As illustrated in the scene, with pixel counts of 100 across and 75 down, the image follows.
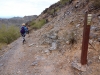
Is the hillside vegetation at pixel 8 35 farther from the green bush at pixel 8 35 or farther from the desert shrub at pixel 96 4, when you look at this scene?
the desert shrub at pixel 96 4

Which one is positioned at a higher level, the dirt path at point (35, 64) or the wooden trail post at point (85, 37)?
the wooden trail post at point (85, 37)

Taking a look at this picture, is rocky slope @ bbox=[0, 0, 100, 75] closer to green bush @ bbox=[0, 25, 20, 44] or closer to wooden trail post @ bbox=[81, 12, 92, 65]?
wooden trail post @ bbox=[81, 12, 92, 65]

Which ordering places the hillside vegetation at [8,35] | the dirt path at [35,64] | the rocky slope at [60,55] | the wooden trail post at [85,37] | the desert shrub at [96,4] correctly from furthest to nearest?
1. the hillside vegetation at [8,35]
2. the desert shrub at [96,4]
3. the dirt path at [35,64]
4. the rocky slope at [60,55]
5. the wooden trail post at [85,37]

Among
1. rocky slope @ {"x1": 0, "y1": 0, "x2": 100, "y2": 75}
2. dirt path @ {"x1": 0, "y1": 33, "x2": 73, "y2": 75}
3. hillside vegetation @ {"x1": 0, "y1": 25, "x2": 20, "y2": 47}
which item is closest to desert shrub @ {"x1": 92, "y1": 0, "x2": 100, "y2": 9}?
rocky slope @ {"x1": 0, "y1": 0, "x2": 100, "y2": 75}

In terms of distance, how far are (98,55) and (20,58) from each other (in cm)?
480

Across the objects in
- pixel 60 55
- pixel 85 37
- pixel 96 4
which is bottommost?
pixel 60 55

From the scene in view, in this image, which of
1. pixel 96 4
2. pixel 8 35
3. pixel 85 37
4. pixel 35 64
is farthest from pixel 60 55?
pixel 8 35

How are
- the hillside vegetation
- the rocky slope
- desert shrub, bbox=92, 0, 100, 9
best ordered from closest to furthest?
the rocky slope
desert shrub, bbox=92, 0, 100, 9
the hillside vegetation

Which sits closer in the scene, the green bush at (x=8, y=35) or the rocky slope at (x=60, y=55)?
the rocky slope at (x=60, y=55)

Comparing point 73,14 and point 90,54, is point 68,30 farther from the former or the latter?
point 90,54

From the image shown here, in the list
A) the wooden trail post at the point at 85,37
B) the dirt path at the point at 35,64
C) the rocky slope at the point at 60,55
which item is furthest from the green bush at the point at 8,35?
the wooden trail post at the point at 85,37

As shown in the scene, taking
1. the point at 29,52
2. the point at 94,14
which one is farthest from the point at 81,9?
the point at 29,52

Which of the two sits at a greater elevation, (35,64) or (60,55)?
(60,55)

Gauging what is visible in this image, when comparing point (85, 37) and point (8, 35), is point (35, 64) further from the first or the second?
point (8, 35)
